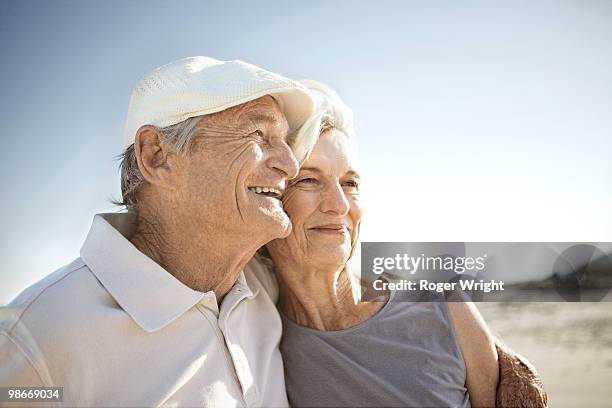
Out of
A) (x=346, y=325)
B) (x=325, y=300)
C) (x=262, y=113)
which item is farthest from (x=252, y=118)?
(x=346, y=325)

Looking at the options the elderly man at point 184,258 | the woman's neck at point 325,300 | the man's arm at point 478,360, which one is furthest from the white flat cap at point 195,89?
the man's arm at point 478,360

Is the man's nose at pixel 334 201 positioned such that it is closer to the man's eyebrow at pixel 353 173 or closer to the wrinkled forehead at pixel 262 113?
the man's eyebrow at pixel 353 173

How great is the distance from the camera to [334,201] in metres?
2.54

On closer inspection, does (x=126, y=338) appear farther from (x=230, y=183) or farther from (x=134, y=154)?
(x=134, y=154)

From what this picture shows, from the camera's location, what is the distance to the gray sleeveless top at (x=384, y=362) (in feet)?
7.83

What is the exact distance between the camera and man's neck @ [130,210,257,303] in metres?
2.28

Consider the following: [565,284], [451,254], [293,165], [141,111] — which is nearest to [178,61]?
[141,111]

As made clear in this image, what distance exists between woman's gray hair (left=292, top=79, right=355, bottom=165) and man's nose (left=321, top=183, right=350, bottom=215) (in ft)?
0.65

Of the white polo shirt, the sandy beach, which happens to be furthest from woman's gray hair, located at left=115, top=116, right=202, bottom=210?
the sandy beach

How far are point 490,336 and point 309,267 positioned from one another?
3.01ft

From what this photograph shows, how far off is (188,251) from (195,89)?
26.7 inches

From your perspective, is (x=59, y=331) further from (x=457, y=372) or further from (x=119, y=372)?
(x=457, y=372)

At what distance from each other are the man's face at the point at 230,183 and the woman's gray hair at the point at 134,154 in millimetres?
34

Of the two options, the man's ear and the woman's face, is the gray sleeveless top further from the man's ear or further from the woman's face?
the man's ear
